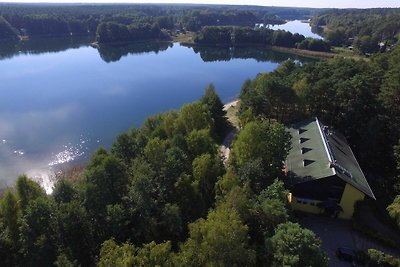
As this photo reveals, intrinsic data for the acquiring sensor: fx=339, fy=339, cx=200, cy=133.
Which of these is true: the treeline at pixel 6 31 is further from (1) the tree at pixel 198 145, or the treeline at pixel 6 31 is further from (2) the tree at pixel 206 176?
(2) the tree at pixel 206 176

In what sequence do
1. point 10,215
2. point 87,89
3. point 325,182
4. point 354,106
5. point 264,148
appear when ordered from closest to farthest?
point 10,215 < point 325,182 < point 264,148 < point 354,106 < point 87,89

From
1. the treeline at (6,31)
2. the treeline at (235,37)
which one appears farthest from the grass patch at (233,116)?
the treeline at (6,31)

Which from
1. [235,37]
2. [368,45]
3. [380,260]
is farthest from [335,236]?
[235,37]

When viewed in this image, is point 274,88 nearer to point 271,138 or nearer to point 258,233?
point 271,138

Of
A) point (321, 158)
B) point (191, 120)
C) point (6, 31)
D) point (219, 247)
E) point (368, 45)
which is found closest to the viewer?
point (219, 247)

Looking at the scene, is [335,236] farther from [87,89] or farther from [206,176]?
[87,89]
